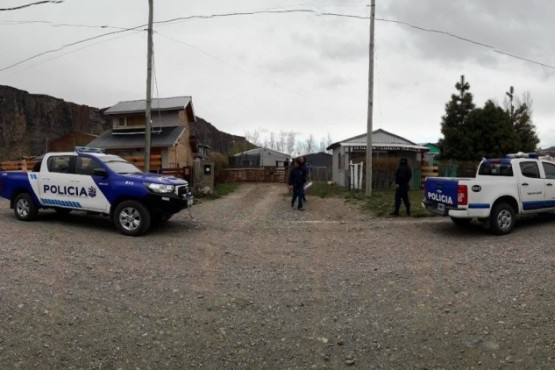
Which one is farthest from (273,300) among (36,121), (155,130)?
(36,121)

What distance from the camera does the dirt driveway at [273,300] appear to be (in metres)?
4.27

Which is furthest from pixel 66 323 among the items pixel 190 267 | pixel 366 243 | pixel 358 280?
pixel 366 243

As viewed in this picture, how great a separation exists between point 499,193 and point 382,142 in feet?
58.6

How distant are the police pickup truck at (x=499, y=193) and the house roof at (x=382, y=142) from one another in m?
14.3

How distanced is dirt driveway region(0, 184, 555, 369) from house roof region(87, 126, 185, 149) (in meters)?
20.2

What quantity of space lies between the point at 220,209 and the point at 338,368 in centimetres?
1114

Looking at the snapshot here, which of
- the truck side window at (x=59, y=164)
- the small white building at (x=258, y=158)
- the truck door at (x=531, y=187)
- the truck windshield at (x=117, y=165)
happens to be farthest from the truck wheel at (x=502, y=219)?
the small white building at (x=258, y=158)

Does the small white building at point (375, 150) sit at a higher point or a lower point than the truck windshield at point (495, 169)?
higher

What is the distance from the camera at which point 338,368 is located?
4.09 meters

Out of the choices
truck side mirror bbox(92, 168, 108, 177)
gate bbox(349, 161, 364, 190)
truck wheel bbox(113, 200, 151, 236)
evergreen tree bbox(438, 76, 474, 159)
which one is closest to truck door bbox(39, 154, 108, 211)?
truck side mirror bbox(92, 168, 108, 177)

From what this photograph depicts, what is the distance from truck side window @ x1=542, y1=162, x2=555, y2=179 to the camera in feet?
35.2

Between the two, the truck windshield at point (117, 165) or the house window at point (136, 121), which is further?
the house window at point (136, 121)

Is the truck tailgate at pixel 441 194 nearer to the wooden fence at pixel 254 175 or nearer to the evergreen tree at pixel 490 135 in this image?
the evergreen tree at pixel 490 135

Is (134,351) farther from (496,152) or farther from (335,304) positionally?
(496,152)
